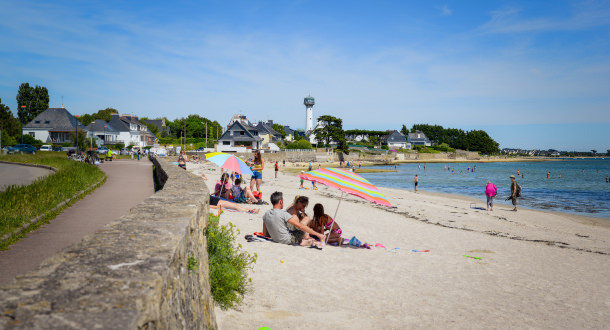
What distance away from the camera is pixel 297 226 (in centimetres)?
896

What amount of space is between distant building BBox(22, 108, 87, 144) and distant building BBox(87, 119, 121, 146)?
17.7 feet

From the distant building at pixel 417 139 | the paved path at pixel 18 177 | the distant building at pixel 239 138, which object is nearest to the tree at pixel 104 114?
the distant building at pixel 239 138

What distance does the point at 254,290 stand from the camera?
6.25 m

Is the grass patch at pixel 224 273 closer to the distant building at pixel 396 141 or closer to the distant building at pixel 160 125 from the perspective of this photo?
the distant building at pixel 160 125

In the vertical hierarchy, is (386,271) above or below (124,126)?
below

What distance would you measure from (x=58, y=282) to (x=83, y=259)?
15.0 inches

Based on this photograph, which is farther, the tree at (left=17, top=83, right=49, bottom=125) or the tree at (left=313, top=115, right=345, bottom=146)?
the tree at (left=313, top=115, right=345, bottom=146)

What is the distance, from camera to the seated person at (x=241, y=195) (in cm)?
1468

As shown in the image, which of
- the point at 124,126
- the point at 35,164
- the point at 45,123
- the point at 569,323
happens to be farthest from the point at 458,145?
the point at 569,323

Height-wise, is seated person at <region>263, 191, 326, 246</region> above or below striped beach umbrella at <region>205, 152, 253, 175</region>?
below

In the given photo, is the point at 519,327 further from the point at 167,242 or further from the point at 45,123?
the point at 45,123

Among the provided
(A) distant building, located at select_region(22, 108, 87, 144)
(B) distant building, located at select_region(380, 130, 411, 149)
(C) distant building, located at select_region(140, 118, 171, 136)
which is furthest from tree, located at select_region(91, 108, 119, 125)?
(B) distant building, located at select_region(380, 130, 411, 149)

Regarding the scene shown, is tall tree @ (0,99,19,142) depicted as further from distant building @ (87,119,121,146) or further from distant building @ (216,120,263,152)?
distant building @ (216,120,263,152)

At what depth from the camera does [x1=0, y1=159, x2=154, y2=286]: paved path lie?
21.0 ft
